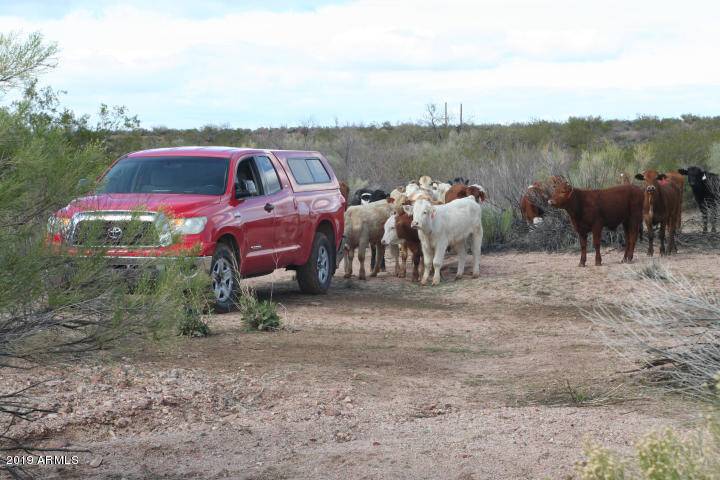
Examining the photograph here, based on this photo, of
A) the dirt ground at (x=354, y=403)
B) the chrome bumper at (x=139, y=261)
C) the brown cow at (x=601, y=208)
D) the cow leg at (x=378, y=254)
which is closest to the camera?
the chrome bumper at (x=139, y=261)

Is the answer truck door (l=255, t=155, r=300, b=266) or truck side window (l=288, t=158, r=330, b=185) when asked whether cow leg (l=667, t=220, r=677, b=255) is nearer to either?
truck side window (l=288, t=158, r=330, b=185)

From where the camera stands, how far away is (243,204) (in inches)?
550

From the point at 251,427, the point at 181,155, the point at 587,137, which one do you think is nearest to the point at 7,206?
the point at 251,427

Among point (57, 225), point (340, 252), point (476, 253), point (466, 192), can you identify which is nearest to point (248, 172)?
point (340, 252)

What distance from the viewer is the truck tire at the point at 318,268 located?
15.8m

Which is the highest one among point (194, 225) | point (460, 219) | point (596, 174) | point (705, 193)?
point (596, 174)

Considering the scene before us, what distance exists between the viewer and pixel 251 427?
7.94 m

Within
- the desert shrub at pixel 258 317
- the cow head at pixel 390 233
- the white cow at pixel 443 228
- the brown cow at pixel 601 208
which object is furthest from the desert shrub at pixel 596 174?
the desert shrub at pixel 258 317

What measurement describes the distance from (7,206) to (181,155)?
28.9ft

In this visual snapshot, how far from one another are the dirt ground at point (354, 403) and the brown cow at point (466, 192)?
5.40m

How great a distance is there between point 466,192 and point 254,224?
19.1 ft

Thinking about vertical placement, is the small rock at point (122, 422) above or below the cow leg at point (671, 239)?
below

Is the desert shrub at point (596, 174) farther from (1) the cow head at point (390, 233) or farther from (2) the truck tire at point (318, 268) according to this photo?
(2) the truck tire at point (318, 268)

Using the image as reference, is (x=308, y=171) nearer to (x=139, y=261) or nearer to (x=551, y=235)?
(x=551, y=235)
